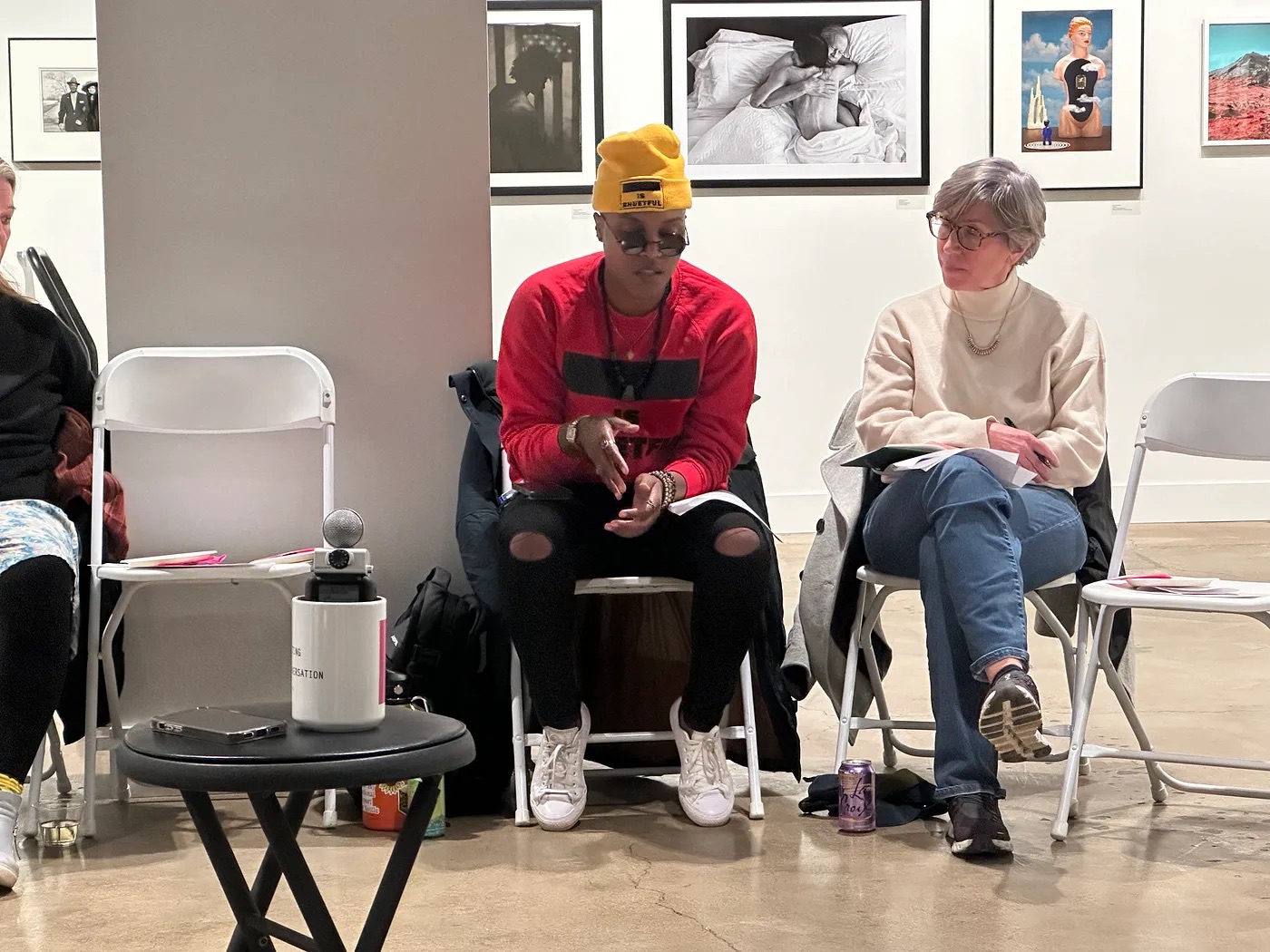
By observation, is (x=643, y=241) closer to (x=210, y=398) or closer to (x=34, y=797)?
(x=210, y=398)

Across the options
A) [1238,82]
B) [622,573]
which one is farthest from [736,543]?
[1238,82]

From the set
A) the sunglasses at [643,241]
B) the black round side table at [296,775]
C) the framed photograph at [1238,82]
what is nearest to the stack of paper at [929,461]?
the sunglasses at [643,241]

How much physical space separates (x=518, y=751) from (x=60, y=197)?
4.52m

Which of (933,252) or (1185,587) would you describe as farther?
(933,252)

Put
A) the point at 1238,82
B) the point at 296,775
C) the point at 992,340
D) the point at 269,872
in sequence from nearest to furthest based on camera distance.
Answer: the point at 296,775 < the point at 269,872 < the point at 992,340 < the point at 1238,82

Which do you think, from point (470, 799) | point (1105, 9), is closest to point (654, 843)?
point (470, 799)

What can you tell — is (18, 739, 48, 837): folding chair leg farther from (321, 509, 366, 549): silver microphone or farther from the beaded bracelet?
(321, 509, 366, 549): silver microphone

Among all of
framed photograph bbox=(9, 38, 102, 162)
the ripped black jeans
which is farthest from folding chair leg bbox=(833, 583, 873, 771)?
framed photograph bbox=(9, 38, 102, 162)

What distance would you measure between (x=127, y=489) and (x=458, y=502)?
68 cm

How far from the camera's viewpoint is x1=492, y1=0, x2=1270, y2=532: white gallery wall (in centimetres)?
680

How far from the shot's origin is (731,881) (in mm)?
2445

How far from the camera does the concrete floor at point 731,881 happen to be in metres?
2.18

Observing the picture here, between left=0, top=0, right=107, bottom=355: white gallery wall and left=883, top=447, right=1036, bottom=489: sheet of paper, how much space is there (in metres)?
4.58

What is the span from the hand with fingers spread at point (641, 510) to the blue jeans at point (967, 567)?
1.40 feet
